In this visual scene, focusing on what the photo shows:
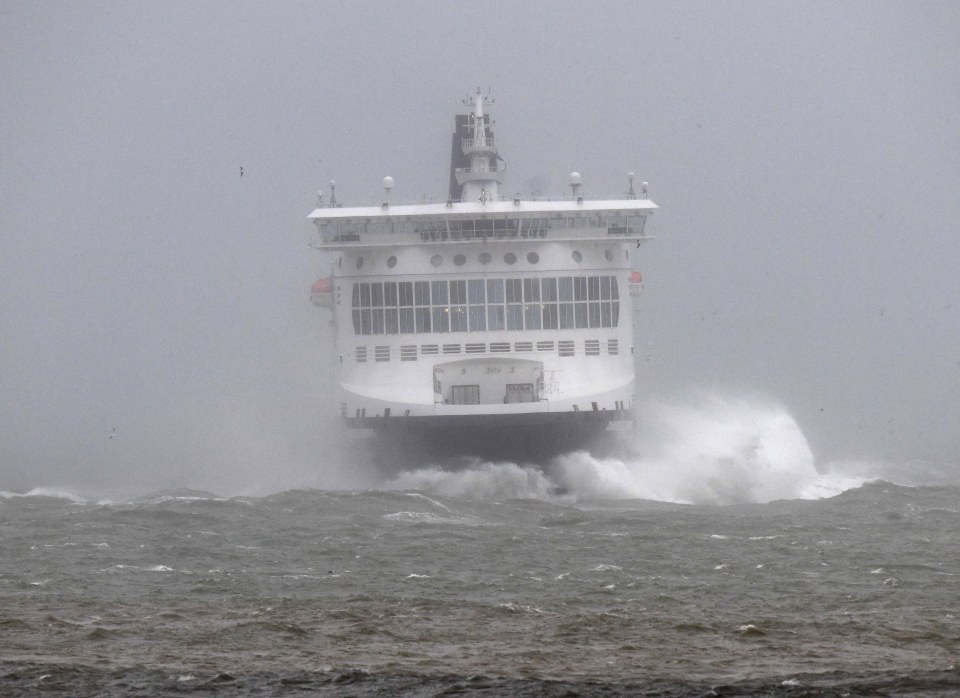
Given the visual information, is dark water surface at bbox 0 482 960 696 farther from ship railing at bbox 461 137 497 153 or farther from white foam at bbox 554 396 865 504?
ship railing at bbox 461 137 497 153

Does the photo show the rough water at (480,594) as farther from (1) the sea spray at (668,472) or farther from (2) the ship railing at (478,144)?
(2) the ship railing at (478,144)

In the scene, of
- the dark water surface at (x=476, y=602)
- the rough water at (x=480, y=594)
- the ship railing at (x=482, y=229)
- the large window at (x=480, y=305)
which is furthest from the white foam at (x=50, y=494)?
the ship railing at (x=482, y=229)

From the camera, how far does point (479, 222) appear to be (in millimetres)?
41031

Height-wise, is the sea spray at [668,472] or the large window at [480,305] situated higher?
the large window at [480,305]

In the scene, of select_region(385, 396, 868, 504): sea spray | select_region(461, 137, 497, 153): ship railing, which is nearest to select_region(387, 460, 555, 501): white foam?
select_region(385, 396, 868, 504): sea spray

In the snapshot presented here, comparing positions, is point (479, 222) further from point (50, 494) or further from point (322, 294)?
point (50, 494)

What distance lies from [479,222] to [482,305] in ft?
7.97

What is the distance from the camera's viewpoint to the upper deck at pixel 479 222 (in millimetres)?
41062

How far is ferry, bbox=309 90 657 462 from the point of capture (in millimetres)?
40406

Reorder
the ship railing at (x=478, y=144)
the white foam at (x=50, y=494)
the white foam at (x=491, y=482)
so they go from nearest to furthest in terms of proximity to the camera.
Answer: the white foam at (x=491, y=482) < the white foam at (x=50, y=494) < the ship railing at (x=478, y=144)

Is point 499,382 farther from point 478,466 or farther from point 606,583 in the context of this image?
point 606,583

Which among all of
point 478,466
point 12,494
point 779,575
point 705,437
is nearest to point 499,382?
point 478,466

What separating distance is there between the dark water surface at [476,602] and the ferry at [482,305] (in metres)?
7.65

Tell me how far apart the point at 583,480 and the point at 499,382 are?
13.7 ft
